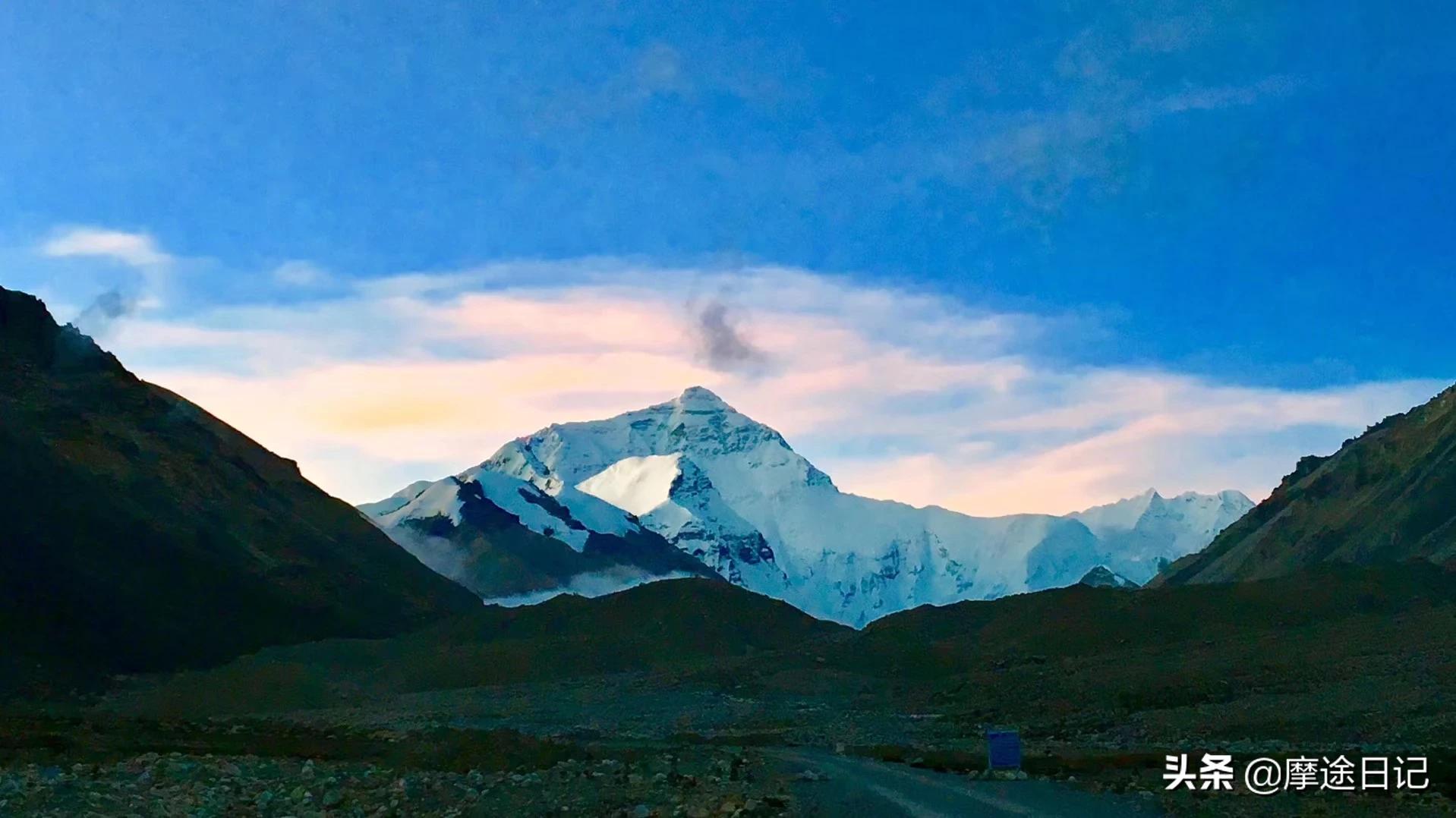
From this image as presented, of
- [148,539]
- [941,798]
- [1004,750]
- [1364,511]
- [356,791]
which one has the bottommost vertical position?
[356,791]

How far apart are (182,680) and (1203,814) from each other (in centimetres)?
7406

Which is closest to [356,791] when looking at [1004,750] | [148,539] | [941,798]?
[941,798]

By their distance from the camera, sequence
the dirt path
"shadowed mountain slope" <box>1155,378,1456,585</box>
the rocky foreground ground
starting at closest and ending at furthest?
the rocky foreground ground
the dirt path
"shadowed mountain slope" <box>1155,378,1456,585</box>

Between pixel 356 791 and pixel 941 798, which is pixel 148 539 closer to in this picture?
pixel 356 791

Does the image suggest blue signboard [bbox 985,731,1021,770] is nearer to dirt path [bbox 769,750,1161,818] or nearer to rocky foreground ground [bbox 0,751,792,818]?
dirt path [bbox 769,750,1161,818]

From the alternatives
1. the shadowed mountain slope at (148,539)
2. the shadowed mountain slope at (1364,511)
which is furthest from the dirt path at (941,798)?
the shadowed mountain slope at (1364,511)

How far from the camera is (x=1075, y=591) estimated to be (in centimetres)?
9375

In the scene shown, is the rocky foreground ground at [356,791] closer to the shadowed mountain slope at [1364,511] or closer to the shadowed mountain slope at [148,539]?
the shadowed mountain slope at [148,539]

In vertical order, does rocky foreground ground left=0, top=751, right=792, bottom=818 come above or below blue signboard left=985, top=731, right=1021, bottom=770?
below

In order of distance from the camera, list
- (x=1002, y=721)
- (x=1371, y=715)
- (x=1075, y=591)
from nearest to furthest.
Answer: (x=1371, y=715)
(x=1002, y=721)
(x=1075, y=591)

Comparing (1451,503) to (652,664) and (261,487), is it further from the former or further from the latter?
(261,487)

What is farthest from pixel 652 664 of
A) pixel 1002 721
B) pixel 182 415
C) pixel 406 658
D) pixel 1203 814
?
pixel 1203 814

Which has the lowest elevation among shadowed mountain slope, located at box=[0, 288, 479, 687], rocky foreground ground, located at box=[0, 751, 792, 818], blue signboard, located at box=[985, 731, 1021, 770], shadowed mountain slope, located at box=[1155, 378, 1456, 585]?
rocky foreground ground, located at box=[0, 751, 792, 818]

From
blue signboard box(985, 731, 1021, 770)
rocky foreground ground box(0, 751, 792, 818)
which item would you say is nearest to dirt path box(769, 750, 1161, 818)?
blue signboard box(985, 731, 1021, 770)
